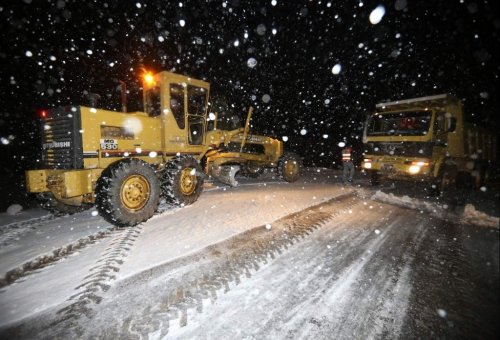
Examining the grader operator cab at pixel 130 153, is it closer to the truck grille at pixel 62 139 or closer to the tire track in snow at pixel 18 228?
the truck grille at pixel 62 139

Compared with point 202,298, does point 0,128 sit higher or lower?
higher

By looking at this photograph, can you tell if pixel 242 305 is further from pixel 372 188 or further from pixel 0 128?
pixel 0 128

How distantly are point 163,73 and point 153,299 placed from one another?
16.6 feet

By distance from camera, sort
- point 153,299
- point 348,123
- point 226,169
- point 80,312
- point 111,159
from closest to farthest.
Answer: point 80,312 → point 153,299 → point 111,159 → point 226,169 → point 348,123

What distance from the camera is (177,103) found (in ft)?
21.2

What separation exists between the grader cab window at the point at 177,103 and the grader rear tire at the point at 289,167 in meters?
4.77

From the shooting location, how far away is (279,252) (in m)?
3.91

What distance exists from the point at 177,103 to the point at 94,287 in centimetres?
463

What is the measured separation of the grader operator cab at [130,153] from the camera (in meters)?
4.76

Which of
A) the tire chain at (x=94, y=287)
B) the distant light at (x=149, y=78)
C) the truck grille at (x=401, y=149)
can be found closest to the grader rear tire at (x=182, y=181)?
the tire chain at (x=94, y=287)

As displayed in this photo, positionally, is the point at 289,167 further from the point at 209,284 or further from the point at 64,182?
the point at 209,284

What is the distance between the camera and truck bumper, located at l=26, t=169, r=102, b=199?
15.1ft

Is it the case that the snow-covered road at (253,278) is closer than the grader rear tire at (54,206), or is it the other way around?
the snow-covered road at (253,278)

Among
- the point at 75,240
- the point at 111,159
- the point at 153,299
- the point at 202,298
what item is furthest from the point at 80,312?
the point at 111,159
